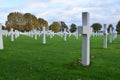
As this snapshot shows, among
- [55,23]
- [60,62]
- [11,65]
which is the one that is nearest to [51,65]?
[60,62]

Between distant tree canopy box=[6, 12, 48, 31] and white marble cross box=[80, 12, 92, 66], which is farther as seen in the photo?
distant tree canopy box=[6, 12, 48, 31]

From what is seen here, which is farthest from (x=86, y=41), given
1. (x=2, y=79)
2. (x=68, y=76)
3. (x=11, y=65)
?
(x=2, y=79)

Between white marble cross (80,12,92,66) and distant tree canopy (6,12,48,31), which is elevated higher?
distant tree canopy (6,12,48,31)

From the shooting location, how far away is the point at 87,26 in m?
8.73

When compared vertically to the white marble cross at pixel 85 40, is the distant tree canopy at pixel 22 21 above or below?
above

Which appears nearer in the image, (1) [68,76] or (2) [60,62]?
(1) [68,76]

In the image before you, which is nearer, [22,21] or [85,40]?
[85,40]

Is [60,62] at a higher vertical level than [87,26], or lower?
lower

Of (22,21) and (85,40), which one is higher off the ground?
(22,21)

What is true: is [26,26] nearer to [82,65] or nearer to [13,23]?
[13,23]

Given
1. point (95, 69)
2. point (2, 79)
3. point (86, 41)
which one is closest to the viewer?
point (2, 79)

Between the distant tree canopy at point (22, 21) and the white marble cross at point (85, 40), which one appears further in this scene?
the distant tree canopy at point (22, 21)

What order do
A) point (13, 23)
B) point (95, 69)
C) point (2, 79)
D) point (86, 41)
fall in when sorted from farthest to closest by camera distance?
1. point (13, 23)
2. point (86, 41)
3. point (95, 69)
4. point (2, 79)

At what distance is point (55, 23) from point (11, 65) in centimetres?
7224
